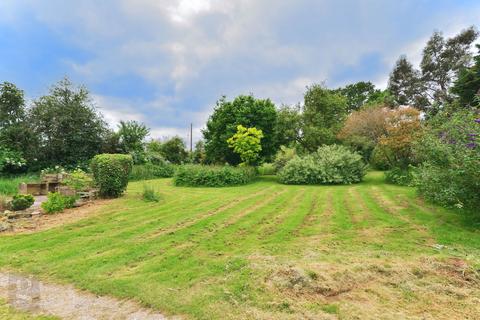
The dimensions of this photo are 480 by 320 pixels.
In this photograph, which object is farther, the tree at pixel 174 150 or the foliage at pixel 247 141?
the tree at pixel 174 150

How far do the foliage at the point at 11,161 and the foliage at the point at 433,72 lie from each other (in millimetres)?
27671

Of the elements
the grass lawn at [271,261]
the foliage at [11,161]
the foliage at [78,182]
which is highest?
the foliage at [11,161]

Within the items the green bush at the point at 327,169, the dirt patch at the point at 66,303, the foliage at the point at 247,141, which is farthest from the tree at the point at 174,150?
the dirt patch at the point at 66,303

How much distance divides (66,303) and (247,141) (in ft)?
44.0

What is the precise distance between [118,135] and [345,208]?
1551 cm

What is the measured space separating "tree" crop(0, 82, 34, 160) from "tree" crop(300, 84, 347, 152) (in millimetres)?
16430

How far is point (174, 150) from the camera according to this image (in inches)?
1017

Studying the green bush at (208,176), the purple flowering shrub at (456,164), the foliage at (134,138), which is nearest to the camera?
the purple flowering shrub at (456,164)

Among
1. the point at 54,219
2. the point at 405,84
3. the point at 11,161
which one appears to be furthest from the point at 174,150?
the point at 405,84

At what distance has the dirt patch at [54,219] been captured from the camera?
5.47 metres

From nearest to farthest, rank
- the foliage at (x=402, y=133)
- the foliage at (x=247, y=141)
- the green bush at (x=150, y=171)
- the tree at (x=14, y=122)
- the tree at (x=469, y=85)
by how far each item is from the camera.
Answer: the foliage at (x=402, y=133)
the tree at (x=14, y=122)
the tree at (x=469, y=85)
the foliage at (x=247, y=141)
the green bush at (x=150, y=171)

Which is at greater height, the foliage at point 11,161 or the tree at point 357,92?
the tree at point 357,92

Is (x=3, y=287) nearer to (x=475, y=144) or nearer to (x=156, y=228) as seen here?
(x=156, y=228)

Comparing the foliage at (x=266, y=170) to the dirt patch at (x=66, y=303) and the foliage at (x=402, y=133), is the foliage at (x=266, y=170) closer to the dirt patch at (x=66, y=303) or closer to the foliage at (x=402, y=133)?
the foliage at (x=402, y=133)
